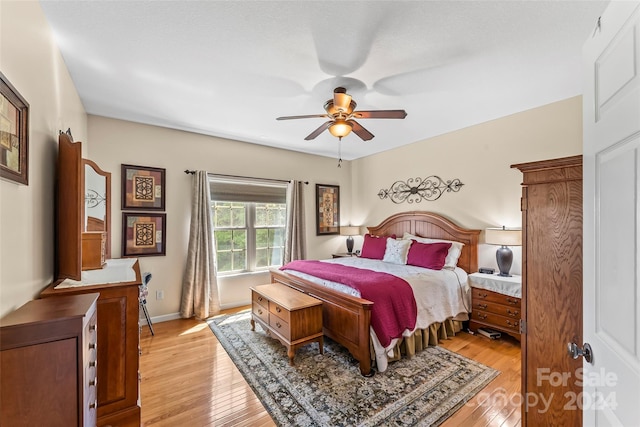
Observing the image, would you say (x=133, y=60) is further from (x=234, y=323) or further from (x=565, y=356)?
(x=565, y=356)

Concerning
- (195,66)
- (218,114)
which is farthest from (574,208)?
(218,114)

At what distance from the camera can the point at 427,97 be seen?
2.78 m

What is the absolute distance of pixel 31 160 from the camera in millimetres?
1382

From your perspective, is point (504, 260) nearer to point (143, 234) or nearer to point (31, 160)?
point (31, 160)

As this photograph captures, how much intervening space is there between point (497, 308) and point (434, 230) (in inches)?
53.5

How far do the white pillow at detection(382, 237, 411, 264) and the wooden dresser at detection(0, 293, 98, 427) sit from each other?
3.43 metres

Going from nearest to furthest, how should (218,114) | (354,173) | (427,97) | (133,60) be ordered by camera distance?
(133,60) < (427,97) < (218,114) < (354,173)

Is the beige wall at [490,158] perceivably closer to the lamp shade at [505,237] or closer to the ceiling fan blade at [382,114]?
the lamp shade at [505,237]

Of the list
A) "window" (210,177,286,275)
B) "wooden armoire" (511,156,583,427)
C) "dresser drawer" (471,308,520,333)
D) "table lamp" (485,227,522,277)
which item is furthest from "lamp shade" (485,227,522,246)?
"window" (210,177,286,275)

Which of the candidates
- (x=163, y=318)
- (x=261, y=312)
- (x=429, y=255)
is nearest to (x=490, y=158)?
(x=429, y=255)

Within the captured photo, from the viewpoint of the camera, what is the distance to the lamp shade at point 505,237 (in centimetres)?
287

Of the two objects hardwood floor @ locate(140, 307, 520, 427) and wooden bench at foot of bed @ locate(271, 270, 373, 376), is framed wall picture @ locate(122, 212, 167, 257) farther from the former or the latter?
wooden bench at foot of bed @ locate(271, 270, 373, 376)

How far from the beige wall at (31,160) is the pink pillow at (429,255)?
349cm

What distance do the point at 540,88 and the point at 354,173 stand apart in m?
3.41
